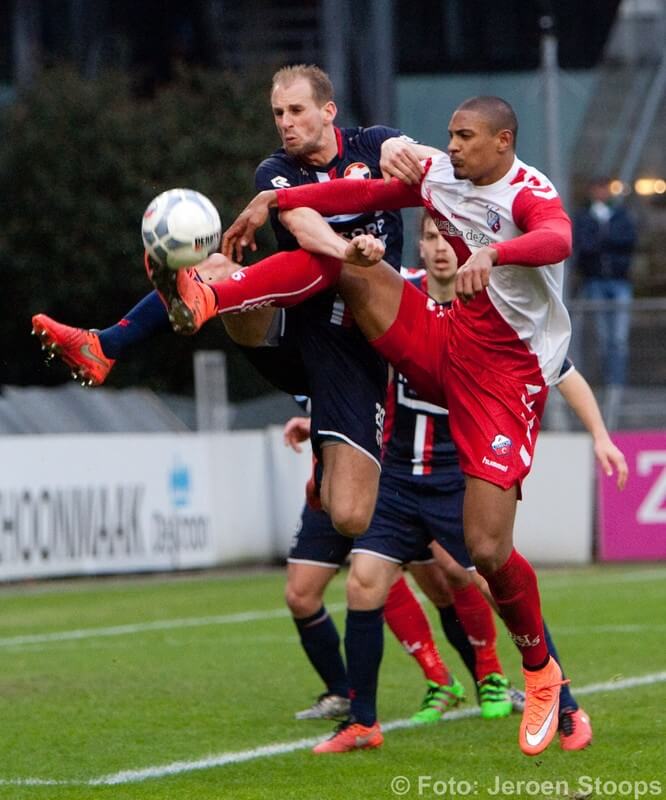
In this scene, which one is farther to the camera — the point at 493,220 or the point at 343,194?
the point at 343,194

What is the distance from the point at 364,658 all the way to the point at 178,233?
2.14 metres

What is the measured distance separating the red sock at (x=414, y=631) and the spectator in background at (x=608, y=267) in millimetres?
9849

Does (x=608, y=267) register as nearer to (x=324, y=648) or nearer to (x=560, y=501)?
(x=560, y=501)

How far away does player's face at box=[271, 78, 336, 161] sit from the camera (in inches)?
290

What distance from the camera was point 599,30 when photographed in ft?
80.8

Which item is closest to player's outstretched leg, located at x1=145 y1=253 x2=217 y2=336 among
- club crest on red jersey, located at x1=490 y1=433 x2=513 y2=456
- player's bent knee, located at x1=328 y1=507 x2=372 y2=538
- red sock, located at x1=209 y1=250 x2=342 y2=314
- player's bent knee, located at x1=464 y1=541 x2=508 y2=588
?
red sock, located at x1=209 y1=250 x2=342 y2=314

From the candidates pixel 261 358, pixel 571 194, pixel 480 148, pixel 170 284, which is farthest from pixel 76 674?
pixel 571 194

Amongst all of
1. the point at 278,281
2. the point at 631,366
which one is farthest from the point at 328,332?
the point at 631,366

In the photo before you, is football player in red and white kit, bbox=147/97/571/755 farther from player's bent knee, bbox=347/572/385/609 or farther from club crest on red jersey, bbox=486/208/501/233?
player's bent knee, bbox=347/572/385/609

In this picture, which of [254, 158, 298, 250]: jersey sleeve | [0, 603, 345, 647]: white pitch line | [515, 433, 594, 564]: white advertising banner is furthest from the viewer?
[515, 433, 594, 564]: white advertising banner

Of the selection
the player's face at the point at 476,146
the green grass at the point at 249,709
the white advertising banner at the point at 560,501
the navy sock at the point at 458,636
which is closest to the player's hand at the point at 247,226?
the player's face at the point at 476,146

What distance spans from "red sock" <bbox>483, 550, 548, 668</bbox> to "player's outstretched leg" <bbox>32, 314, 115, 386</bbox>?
1802 millimetres

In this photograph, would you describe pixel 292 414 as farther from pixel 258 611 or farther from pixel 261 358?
pixel 261 358

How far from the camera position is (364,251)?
6.78 m
